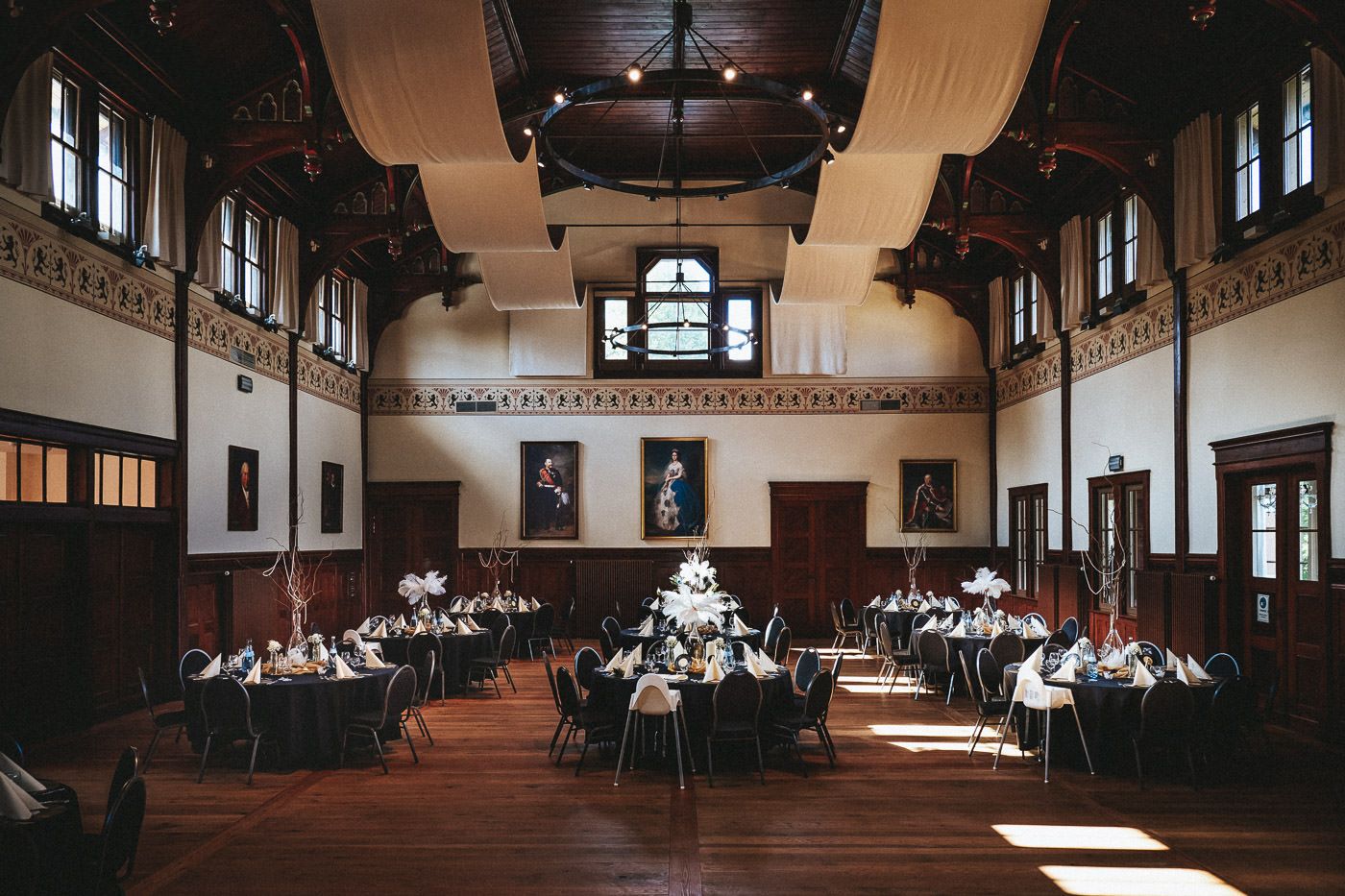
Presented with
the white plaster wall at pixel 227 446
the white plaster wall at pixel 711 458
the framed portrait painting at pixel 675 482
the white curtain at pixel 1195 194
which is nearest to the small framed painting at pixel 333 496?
the white plaster wall at pixel 711 458

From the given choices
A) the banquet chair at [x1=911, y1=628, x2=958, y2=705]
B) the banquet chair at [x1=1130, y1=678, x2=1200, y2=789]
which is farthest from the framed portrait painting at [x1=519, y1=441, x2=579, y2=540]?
the banquet chair at [x1=1130, y1=678, x2=1200, y2=789]

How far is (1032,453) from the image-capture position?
16062mm

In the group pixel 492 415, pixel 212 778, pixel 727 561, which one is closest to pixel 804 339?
pixel 727 561

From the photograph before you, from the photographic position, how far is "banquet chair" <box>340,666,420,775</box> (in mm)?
7863

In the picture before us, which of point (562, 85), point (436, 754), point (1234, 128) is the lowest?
point (436, 754)

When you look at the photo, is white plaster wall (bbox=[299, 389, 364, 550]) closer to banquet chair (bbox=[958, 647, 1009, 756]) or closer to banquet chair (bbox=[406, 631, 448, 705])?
banquet chair (bbox=[406, 631, 448, 705])

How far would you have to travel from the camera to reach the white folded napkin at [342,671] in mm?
8234

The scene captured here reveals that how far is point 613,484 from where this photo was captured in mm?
18141

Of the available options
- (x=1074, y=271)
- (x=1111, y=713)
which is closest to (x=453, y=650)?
(x=1111, y=713)

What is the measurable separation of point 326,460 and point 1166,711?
1238 centimetres

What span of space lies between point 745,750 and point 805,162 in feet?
16.9

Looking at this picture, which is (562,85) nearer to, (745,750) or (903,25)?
(903,25)

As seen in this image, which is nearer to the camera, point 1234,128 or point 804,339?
point 1234,128

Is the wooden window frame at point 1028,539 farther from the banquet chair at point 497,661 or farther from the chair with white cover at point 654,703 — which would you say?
the chair with white cover at point 654,703
